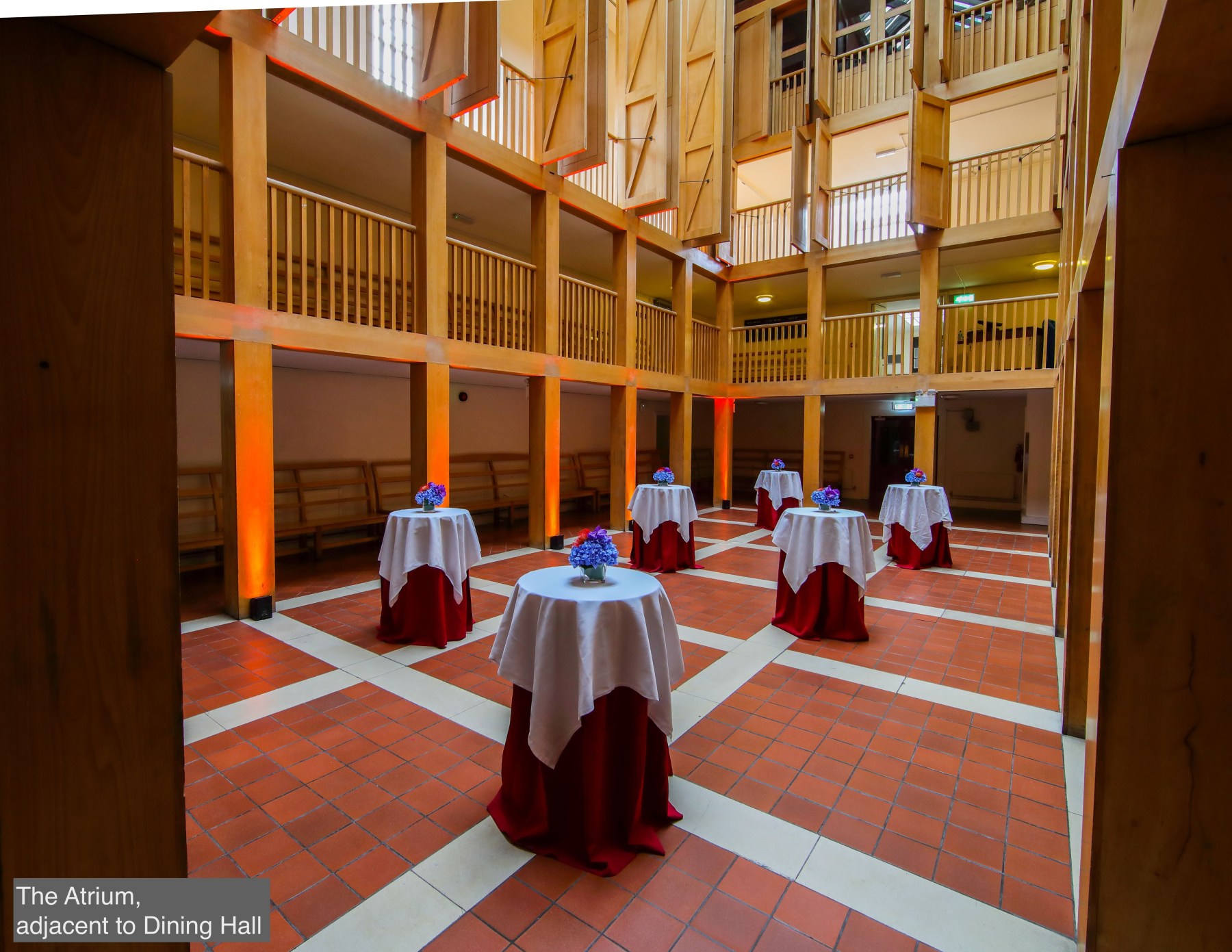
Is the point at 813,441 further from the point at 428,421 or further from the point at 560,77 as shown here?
the point at 428,421

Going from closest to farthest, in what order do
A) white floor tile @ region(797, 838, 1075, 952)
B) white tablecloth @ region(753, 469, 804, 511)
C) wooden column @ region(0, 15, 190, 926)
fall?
wooden column @ region(0, 15, 190, 926), white floor tile @ region(797, 838, 1075, 952), white tablecloth @ region(753, 469, 804, 511)

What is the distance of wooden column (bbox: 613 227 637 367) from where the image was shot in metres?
9.50

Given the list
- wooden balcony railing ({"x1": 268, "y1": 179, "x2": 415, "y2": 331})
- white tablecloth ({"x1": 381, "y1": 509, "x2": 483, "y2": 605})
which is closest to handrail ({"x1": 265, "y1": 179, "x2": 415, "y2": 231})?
wooden balcony railing ({"x1": 268, "y1": 179, "x2": 415, "y2": 331})

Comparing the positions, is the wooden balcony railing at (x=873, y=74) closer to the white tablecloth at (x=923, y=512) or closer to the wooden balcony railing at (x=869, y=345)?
the wooden balcony railing at (x=869, y=345)

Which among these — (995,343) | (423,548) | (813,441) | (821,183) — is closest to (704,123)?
(821,183)

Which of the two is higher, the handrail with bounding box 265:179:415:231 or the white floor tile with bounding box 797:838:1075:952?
the handrail with bounding box 265:179:415:231

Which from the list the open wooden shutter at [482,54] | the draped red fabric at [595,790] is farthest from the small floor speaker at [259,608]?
the open wooden shutter at [482,54]

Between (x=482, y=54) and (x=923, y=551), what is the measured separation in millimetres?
7449

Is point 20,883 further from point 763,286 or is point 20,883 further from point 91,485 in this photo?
point 763,286

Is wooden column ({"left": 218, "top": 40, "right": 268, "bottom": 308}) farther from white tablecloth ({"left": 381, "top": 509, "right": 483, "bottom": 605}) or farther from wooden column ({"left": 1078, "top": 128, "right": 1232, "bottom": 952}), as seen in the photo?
wooden column ({"left": 1078, "top": 128, "right": 1232, "bottom": 952})

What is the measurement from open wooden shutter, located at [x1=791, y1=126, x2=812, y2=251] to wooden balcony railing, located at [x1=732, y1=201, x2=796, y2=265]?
55.2 inches

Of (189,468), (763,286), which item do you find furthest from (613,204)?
(189,468)

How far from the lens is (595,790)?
7.54ft

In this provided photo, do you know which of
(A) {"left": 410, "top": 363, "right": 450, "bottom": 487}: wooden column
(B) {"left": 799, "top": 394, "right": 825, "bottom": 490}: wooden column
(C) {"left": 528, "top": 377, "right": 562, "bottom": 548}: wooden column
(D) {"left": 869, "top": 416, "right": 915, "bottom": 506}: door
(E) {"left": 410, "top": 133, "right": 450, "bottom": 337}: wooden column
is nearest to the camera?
(E) {"left": 410, "top": 133, "right": 450, "bottom": 337}: wooden column
